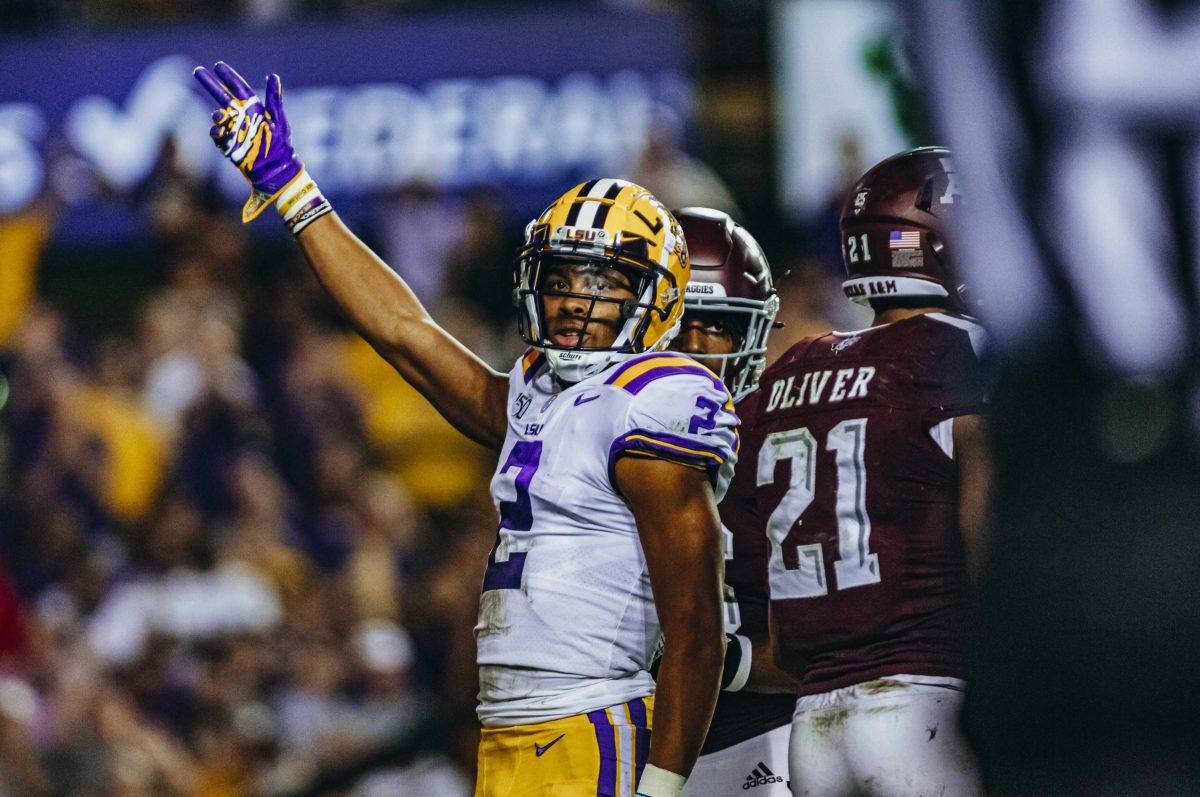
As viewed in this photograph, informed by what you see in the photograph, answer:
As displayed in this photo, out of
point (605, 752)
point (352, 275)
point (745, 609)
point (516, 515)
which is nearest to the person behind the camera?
point (605, 752)

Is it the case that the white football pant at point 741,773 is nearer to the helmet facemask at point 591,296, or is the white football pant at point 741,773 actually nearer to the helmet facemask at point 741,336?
the helmet facemask at point 741,336

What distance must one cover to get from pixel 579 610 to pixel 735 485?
0.93m

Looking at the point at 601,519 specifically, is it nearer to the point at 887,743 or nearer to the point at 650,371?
the point at 650,371

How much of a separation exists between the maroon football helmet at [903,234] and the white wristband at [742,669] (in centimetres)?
87

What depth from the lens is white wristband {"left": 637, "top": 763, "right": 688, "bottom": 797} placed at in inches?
126

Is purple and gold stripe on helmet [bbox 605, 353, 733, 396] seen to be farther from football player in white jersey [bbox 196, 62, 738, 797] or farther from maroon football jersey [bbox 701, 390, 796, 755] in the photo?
maroon football jersey [bbox 701, 390, 796, 755]

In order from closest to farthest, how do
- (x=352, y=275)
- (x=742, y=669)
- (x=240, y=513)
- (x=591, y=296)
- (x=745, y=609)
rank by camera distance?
1. (x=591, y=296)
2. (x=352, y=275)
3. (x=742, y=669)
4. (x=745, y=609)
5. (x=240, y=513)

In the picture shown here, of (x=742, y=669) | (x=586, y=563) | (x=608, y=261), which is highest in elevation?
(x=608, y=261)

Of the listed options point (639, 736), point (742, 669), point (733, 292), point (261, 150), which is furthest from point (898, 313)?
point (261, 150)

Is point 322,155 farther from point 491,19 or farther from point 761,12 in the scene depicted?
point 761,12

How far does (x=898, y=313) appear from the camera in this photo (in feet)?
12.6

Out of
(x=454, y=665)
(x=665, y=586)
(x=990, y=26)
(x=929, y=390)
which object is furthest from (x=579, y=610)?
(x=454, y=665)

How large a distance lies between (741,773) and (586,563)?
1.07 metres

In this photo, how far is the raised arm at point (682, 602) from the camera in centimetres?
322
